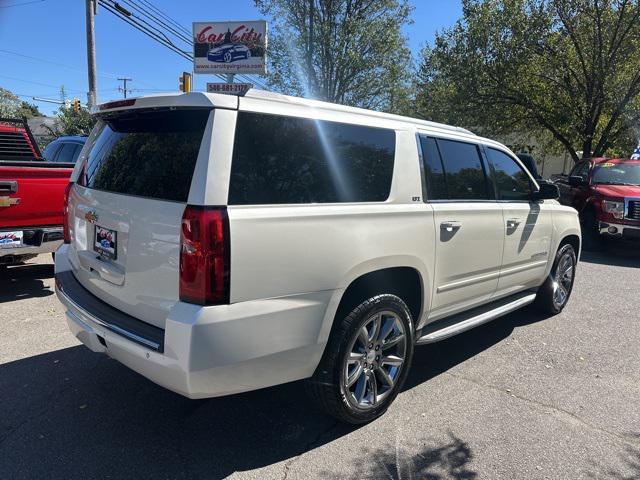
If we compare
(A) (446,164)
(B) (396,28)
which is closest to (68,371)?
(A) (446,164)

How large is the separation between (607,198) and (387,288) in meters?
7.97

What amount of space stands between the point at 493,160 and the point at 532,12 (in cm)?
1494

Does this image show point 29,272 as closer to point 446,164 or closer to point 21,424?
point 21,424

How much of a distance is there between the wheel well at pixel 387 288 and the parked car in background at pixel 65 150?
7.01 meters

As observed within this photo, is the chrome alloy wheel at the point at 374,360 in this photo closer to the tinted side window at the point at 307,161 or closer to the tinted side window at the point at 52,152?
the tinted side window at the point at 307,161

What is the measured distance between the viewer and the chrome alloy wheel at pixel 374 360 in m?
3.12

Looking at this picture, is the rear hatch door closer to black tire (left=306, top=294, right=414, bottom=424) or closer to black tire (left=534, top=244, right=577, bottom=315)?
black tire (left=306, top=294, right=414, bottom=424)

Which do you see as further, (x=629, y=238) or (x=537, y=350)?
(x=629, y=238)

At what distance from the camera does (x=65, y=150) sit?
877cm

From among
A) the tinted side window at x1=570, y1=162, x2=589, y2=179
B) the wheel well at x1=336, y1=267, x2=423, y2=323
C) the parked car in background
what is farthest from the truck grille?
the parked car in background

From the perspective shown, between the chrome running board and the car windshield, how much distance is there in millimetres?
7046

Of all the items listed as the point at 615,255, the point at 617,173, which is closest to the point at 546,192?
the point at 615,255

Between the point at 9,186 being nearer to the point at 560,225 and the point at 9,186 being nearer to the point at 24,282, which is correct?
the point at 24,282

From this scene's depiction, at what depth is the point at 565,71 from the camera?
1703 centimetres
